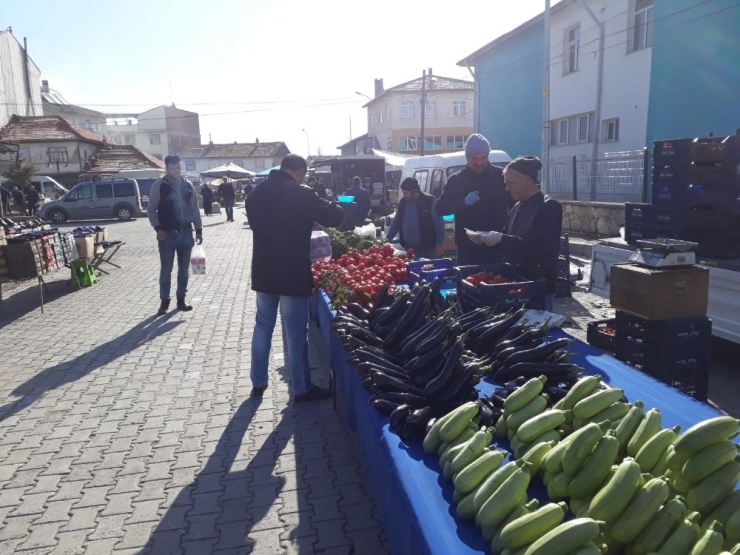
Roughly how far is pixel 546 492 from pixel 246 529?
2143mm

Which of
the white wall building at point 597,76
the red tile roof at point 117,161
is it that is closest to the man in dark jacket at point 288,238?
the white wall building at point 597,76

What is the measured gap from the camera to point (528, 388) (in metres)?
2.51

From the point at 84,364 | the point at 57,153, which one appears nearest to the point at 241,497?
the point at 84,364

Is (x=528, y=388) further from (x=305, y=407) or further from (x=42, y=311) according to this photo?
(x=42, y=311)

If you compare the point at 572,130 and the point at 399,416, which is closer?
the point at 399,416

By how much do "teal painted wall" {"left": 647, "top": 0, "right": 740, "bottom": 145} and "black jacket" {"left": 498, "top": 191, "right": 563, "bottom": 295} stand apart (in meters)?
12.8

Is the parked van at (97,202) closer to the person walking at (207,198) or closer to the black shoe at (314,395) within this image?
the person walking at (207,198)

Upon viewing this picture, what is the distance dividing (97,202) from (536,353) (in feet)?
99.4

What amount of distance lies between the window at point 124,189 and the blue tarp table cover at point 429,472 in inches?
1131

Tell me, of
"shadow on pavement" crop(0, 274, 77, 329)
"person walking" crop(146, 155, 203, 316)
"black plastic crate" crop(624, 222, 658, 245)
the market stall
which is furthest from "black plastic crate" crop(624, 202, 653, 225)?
"shadow on pavement" crop(0, 274, 77, 329)

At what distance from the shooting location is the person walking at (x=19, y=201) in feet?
83.1

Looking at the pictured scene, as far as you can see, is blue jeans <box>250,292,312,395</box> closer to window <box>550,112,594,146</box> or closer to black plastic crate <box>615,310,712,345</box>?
black plastic crate <box>615,310,712,345</box>

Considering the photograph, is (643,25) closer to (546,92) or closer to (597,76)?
(597,76)

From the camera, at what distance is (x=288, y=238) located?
492 cm
